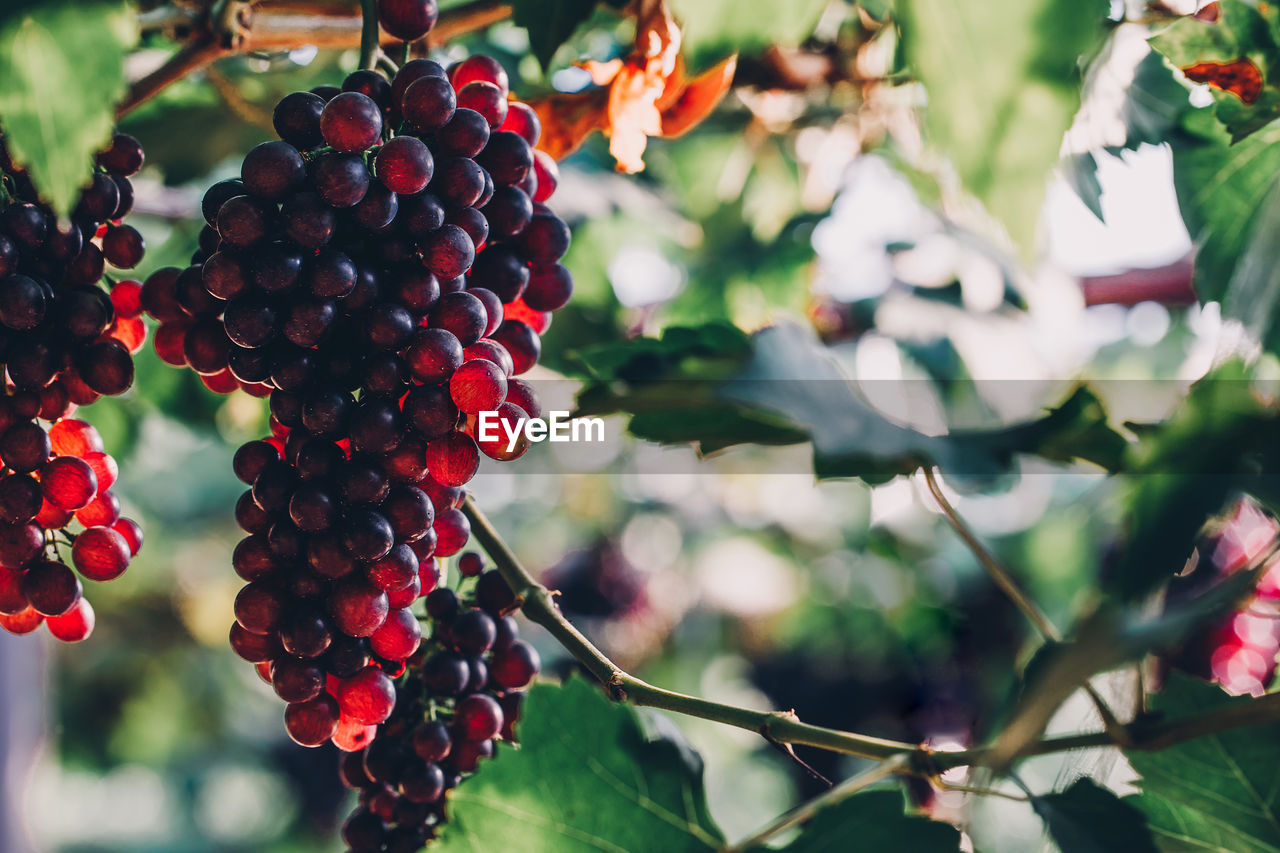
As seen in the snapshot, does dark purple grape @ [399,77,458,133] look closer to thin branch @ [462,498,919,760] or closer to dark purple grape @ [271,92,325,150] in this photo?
dark purple grape @ [271,92,325,150]

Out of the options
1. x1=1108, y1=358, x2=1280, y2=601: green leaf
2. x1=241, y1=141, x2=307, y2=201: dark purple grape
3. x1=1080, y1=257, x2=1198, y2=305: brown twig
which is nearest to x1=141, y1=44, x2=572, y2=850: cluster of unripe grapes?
x1=241, y1=141, x2=307, y2=201: dark purple grape

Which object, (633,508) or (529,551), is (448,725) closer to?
(633,508)

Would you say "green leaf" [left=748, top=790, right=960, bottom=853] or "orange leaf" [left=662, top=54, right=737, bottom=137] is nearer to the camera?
"green leaf" [left=748, top=790, right=960, bottom=853]

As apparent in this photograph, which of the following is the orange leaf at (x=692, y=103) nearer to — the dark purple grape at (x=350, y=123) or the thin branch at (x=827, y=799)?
the dark purple grape at (x=350, y=123)

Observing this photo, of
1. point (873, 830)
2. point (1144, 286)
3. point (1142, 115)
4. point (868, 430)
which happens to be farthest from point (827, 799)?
point (1144, 286)

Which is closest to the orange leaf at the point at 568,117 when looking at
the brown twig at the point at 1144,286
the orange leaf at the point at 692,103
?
the orange leaf at the point at 692,103

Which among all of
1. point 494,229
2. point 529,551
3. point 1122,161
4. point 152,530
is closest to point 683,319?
point 1122,161

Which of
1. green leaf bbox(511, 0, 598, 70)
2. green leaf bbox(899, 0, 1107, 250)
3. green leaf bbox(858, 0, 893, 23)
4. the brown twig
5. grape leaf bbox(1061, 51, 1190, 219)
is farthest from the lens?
the brown twig
